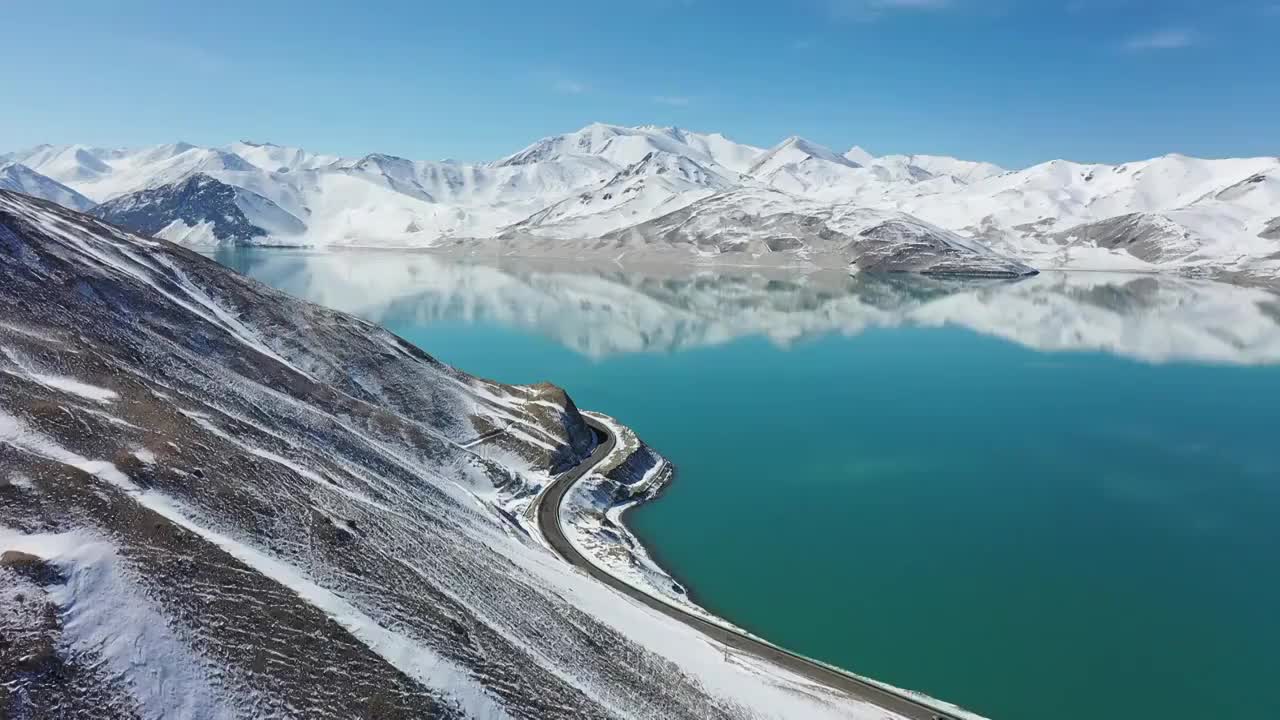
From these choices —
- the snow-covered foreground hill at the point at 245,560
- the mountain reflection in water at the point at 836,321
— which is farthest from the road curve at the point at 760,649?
the mountain reflection in water at the point at 836,321

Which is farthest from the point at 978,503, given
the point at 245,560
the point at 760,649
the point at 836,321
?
the point at 836,321

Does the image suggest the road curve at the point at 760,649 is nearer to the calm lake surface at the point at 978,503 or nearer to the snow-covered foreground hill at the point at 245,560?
the snow-covered foreground hill at the point at 245,560

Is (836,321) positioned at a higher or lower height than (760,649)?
higher

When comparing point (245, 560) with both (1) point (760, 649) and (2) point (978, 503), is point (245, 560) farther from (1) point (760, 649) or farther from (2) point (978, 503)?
(2) point (978, 503)

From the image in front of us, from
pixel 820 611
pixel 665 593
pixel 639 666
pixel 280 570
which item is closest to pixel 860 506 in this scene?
pixel 820 611

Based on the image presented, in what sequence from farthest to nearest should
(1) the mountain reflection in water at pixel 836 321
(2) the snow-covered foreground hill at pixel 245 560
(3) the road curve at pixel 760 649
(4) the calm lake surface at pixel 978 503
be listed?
1. (1) the mountain reflection in water at pixel 836 321
2. (4) the calm lake surface at pixel 978 503
3. (3) the road curve at pixel 760 649
4. (2) the snow-covered foreground hill at pixel 245 560

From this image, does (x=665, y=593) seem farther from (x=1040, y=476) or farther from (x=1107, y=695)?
(x=1040, y=476)

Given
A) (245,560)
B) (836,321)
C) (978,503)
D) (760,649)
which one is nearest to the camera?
(245,560)

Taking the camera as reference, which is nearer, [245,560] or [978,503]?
[245,560]
